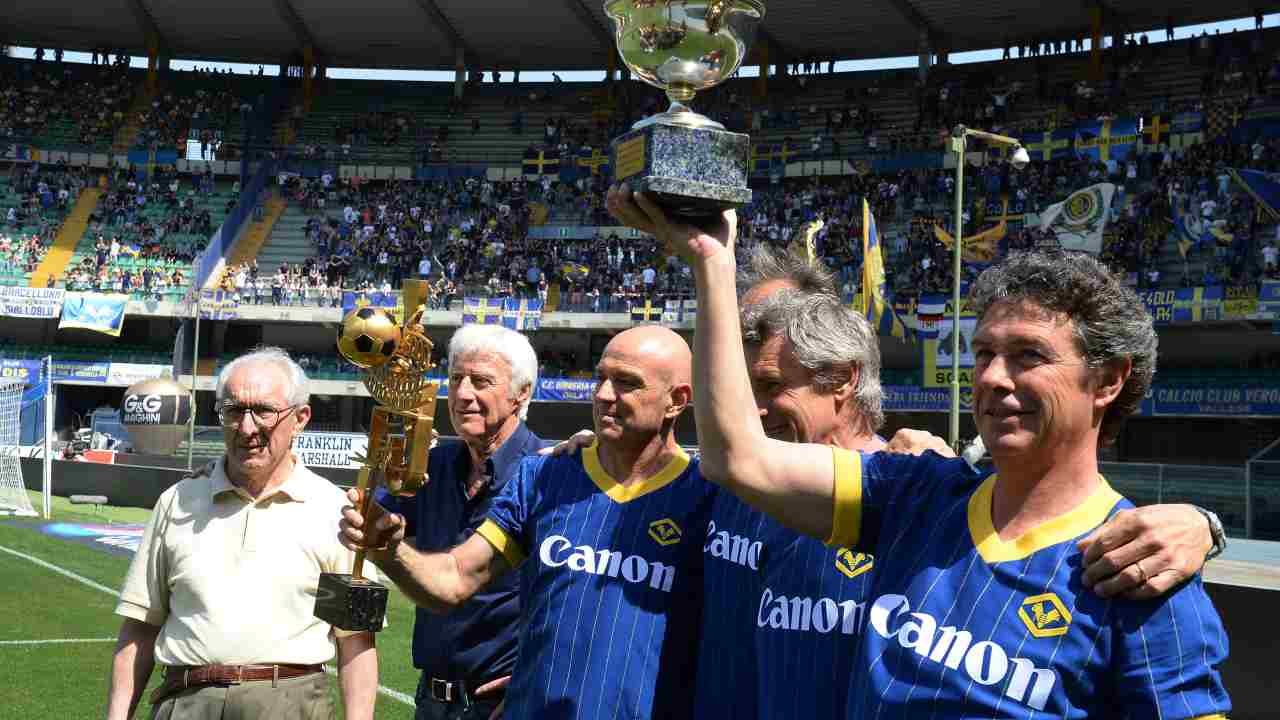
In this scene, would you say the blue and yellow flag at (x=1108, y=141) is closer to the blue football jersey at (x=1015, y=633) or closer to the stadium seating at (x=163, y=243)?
the stadium seating at (x=163, y=243)

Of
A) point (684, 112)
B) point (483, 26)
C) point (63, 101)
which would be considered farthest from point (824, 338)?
point (63, 101)

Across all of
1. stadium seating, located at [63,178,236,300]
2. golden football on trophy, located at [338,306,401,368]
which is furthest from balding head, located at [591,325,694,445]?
stadium seating, located at [63,178,236,300]

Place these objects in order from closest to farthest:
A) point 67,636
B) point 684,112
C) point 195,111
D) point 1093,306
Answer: point 1093,306 → point 684,112 → point 67,636 → point 195,111

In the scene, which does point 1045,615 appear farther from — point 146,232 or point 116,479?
point 146,232

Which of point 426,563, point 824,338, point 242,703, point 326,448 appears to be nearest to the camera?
point 426,563

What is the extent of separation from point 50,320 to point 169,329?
357 cm

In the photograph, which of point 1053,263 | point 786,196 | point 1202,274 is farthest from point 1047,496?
point 786,196

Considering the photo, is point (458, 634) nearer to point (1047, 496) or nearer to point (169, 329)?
point (1047, 496)

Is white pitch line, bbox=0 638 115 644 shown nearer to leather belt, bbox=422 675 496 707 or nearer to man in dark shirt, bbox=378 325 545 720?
man in dark shirt, bbox=378 325 545 720

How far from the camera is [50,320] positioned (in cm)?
4044

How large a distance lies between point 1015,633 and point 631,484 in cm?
150

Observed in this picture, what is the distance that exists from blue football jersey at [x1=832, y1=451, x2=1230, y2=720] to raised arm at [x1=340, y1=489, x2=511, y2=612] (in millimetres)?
1065

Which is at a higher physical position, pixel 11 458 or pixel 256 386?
pixel 256 386

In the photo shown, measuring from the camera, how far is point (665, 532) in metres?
3.31
